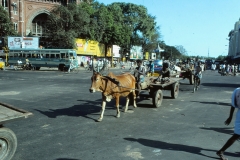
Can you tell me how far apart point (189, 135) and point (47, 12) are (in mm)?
50852

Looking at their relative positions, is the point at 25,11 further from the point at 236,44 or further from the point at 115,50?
the point at 236,44

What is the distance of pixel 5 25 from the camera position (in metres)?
42.9

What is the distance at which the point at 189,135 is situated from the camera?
6266mm

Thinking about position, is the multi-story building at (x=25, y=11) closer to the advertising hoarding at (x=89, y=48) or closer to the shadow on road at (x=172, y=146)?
the advertising hoarding at (x=89, y=48)

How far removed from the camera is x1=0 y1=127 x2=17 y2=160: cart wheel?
14.2 ft

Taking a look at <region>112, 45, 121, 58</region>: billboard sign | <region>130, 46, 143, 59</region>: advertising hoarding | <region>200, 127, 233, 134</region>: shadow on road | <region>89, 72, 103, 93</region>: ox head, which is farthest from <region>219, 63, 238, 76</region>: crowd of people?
<region>130, 46, 143, 59</region>: advertising hoarding

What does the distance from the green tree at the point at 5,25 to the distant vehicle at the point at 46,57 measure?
8.42m

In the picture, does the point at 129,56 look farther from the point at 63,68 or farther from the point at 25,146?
the point at 25,146

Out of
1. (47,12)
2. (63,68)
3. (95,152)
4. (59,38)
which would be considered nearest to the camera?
(95,152)

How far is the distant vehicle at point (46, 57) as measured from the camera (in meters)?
33.7

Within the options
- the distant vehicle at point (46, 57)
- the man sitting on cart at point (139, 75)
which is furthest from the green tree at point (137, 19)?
the man sitting on cart at point (139, 75)

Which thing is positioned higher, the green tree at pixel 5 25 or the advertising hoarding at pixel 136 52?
the green tree at pixel 5 25

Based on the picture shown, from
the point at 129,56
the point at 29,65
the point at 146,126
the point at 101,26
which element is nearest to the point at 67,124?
the point at 146,126

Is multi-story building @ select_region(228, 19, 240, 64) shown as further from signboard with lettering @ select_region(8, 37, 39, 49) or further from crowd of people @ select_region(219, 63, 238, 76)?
signboard with lettering @ select_region(8, 37, 39, 49)
